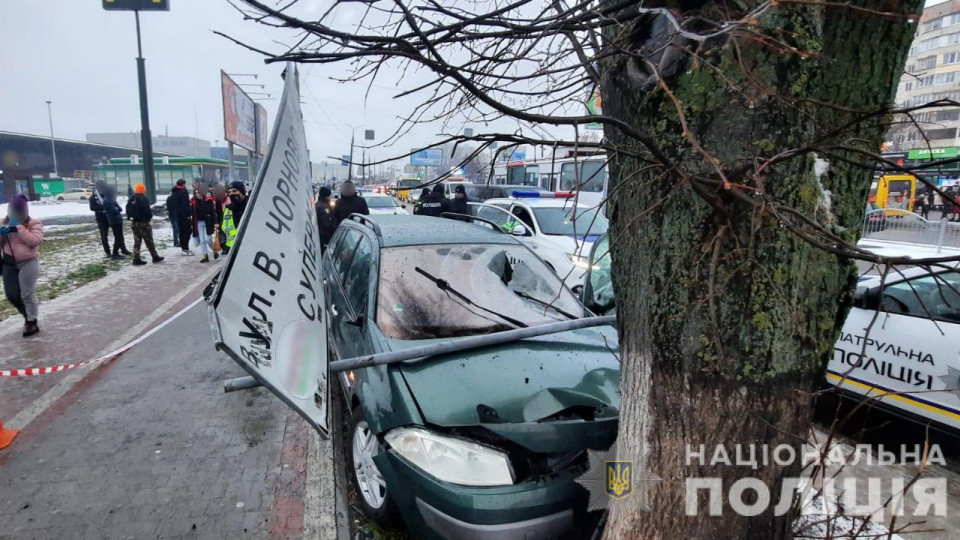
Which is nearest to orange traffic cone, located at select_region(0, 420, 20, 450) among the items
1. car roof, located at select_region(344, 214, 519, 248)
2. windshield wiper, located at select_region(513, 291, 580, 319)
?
car roof, located at select_region(344, 214, 519, 248)

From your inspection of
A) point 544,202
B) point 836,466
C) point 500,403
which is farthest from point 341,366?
point 544,202

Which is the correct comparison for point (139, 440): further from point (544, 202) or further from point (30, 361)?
point (544, 202)

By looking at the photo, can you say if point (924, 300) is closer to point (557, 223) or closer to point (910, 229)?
point (557, 223)

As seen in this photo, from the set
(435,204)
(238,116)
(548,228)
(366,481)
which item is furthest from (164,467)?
(238,116)

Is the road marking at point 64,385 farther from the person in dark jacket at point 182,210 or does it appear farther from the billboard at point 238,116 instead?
the billboard at point 238,116

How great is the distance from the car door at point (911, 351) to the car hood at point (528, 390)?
74.2 inches

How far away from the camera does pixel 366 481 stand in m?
3.12

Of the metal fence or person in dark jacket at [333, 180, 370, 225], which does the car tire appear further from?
the metal fence

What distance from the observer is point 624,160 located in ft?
5.74

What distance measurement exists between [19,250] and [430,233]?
15.7 feet

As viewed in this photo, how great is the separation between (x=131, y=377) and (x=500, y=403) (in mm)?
4218

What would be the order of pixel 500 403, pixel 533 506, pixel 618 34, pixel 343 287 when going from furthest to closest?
pixel 343 287
pixel 500 403
pixel 533 506
pixel 618 34

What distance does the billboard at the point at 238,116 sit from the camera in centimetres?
2777

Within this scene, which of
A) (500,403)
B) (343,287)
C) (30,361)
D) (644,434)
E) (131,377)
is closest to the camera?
(644,434)
